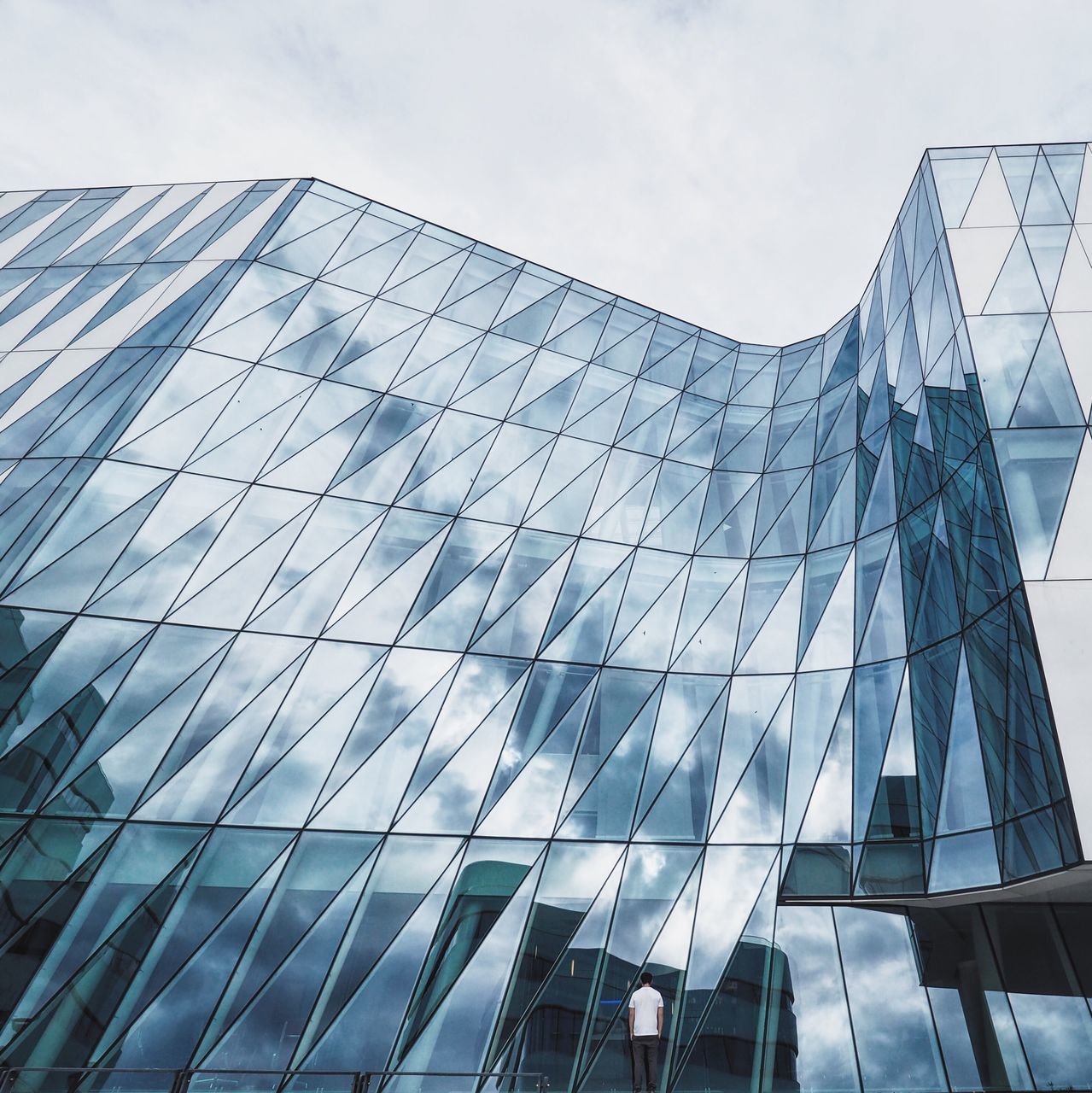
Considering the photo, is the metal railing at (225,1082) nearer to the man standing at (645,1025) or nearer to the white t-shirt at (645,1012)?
the man standing at (645,1025)

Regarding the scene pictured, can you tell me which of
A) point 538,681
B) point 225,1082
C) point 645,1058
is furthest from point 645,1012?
point 538,681

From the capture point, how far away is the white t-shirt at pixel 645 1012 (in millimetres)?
11000

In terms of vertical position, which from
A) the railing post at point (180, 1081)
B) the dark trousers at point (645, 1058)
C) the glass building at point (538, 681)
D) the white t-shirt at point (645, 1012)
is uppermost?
the glass building at point (538, 681)

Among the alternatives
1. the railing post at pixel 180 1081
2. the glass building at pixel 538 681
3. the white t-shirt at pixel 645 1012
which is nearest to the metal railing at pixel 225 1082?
the glass building at pixel 538 681

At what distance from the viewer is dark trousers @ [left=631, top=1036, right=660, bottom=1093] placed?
10625mm

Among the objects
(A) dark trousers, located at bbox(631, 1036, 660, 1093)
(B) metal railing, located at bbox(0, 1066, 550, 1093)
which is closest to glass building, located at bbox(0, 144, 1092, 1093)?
(B) metal railing, located at bbox(0, 1066, 550, 1093)

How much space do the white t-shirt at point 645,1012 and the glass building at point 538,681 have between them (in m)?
3.09

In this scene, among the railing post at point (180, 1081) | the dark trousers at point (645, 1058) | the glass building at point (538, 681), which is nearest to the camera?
the railing post at point (180, 1081)

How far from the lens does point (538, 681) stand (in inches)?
732

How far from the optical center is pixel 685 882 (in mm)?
15734

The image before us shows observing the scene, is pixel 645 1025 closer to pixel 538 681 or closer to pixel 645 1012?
pixel 645 1012

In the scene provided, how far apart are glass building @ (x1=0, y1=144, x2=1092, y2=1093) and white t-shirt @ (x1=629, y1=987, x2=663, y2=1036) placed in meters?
3.09

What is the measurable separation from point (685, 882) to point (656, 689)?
4.62 m

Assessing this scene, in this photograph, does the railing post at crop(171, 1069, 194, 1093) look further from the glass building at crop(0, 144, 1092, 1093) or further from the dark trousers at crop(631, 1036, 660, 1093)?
the dark trousers at crop(631, 1036, 660, 1093)
